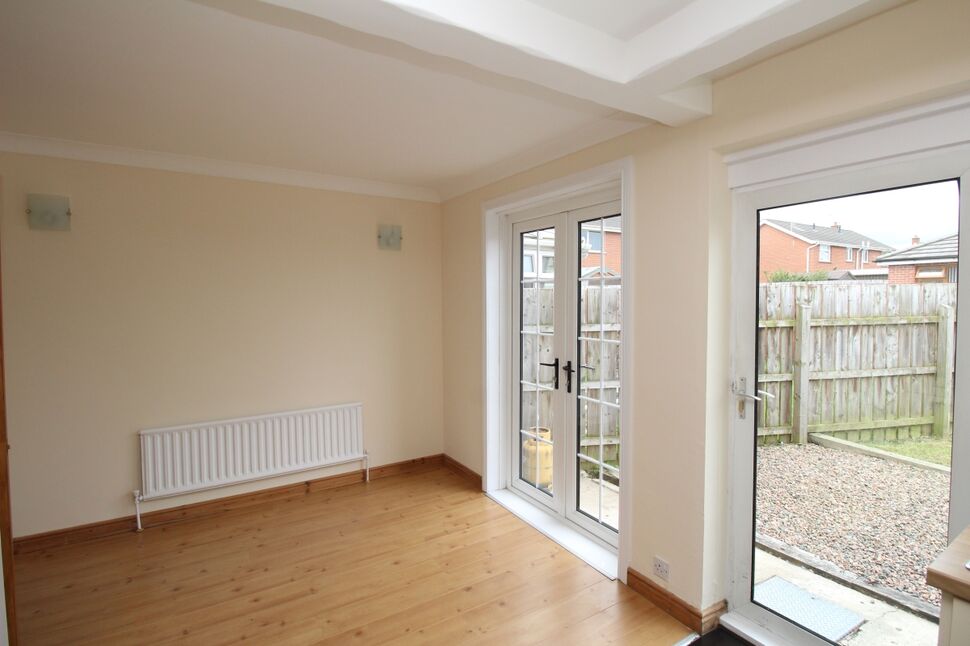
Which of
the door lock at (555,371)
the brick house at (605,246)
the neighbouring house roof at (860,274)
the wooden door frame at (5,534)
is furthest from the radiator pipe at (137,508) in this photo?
the neighbouring house roof at (860,274)

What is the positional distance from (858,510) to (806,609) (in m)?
0.52

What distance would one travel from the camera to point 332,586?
8.86 feet

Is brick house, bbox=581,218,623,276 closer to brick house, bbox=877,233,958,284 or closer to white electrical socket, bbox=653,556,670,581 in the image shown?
brick house, bbox=877,233,958,284

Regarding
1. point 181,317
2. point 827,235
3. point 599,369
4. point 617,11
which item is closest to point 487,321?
point 599,369

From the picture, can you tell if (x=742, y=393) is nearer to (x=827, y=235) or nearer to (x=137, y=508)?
(x=827, y=235)

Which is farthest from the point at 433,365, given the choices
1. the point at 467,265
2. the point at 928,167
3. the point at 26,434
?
the point at 928,167

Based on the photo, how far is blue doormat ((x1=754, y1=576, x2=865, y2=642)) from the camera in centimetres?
200

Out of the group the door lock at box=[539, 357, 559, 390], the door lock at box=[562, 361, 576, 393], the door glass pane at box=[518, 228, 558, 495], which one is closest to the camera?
the door lock at box=[562, 361, 576, 393]

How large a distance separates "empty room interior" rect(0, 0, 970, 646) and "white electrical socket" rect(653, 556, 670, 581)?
0.05 m

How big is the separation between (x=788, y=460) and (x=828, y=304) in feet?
2.30

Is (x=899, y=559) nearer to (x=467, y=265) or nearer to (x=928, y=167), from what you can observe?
(x=928, y=167)

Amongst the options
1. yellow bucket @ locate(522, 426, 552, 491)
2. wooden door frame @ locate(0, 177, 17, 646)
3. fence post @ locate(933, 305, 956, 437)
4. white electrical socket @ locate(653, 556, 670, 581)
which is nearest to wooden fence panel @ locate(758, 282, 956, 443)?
fence post @ locate(933, 305, 956, 437)

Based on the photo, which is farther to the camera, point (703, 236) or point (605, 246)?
point (605, 246)

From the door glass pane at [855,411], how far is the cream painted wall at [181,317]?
9.58ft
